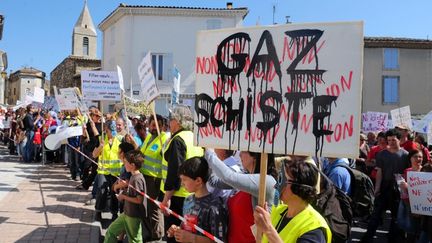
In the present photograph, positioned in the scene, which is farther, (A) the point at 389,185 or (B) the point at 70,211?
(B) the point at 70,211

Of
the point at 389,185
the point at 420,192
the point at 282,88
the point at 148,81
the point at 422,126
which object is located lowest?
the point at 389,185

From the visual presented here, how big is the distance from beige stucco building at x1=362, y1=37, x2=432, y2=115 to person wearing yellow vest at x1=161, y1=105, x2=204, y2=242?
35.0 meters

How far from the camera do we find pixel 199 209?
359cm

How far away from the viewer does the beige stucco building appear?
37719 mm

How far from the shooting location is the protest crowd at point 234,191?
2.70 m

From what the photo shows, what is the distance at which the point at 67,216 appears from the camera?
25.5ft

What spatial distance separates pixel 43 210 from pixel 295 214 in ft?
21.9

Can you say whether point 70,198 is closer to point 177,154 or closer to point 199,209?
point 177,154

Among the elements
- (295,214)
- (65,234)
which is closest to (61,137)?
(65,234)

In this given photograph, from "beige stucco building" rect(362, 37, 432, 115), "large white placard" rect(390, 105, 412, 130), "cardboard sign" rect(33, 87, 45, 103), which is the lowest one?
"large white placard" rect(390, 105, 412, 130)

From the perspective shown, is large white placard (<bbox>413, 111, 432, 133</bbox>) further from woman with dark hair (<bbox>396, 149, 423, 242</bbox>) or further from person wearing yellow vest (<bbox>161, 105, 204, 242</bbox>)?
person wearing yellow vest (<bbox>161, 105, 204, 242</bbox>)

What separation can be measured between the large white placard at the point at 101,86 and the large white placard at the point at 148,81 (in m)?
2.55

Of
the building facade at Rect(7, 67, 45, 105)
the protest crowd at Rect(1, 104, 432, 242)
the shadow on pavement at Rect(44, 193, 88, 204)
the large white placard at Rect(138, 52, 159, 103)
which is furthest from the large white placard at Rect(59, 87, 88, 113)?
the building facade at Rect(7, 67, 45, 105)

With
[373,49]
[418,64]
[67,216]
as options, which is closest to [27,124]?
[67,216]
